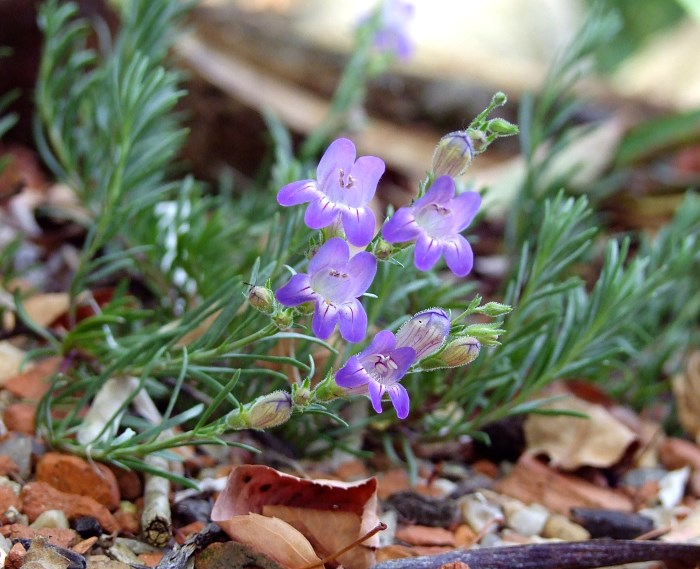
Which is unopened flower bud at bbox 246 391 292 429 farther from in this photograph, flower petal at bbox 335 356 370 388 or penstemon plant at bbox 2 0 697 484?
flower petal at bbox 335 356 370 388

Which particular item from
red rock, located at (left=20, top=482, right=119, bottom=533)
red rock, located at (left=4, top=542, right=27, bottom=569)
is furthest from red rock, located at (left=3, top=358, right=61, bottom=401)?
red rock, located at (left=4, top=542, right=27, bottom=569)

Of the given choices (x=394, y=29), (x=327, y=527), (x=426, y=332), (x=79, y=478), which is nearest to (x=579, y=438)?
(x=327, y=527)

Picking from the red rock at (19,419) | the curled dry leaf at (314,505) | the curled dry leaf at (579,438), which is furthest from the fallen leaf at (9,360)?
the curled dry leaf at (579,438)

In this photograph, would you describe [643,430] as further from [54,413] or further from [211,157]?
[211,157]

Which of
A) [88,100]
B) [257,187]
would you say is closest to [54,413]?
[88,100]

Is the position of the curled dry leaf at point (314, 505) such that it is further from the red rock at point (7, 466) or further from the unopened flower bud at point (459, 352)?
the red rock at point (7, 466)

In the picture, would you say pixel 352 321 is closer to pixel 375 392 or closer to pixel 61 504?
pixel 375 392
